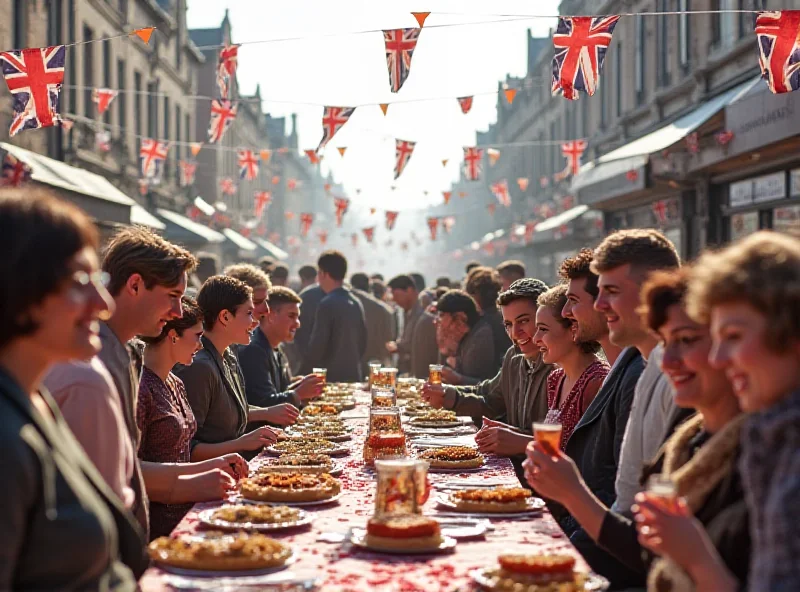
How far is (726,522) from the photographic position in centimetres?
293

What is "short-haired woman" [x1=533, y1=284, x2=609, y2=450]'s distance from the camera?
19.5 feet

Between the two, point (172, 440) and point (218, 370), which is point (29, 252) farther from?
point (218, 370)

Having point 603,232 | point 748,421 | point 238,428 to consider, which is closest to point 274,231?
point 603,232

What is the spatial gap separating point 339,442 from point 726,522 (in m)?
4.31

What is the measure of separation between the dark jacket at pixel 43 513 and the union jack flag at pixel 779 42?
8.58m

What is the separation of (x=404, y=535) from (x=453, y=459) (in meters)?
2.01

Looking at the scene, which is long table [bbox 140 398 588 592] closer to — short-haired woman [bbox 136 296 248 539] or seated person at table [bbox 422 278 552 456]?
short-haired woman [bbox 136 296 248 539]

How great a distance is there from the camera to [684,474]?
308 centimetres

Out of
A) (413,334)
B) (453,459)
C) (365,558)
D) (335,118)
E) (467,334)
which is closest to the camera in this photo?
(365,558)

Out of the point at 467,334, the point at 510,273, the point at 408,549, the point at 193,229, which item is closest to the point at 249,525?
the point at 408,549

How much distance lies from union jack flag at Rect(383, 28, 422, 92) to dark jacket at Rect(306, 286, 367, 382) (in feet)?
7.95

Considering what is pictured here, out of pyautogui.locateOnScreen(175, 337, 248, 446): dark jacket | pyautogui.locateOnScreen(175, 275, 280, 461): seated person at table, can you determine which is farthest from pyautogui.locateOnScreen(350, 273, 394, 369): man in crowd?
pyautogui.locateOnScreen(175, 337, 248, 446): dark jacket

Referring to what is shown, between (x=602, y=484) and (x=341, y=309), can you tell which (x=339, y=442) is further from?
(x=341, y=309)

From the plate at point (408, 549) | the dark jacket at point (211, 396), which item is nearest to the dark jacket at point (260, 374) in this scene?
the dark jacket at point (211, 396)
